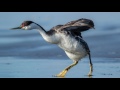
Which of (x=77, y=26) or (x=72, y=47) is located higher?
(x=77, y=26)

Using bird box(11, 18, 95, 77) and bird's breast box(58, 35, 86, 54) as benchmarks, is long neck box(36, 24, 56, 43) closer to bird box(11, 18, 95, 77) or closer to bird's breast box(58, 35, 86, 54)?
bird box(11, 18, 95, 77)

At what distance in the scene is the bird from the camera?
19875mm

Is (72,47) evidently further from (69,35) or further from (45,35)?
(45,35)

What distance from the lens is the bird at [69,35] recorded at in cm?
1988

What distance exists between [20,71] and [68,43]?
976mm

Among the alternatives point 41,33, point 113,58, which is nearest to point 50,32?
point 41,33

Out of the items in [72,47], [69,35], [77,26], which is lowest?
[72,47]

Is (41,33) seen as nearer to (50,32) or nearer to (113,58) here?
(50,32)

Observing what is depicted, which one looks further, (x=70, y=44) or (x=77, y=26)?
(x=77, y=26)

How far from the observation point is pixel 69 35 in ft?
65.4

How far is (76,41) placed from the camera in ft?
65.5

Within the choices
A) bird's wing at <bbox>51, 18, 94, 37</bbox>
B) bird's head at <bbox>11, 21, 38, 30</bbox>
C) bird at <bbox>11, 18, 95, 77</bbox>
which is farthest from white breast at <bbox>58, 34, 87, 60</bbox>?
bird's head at <bbox>11, 21, 38, 30</bbox>

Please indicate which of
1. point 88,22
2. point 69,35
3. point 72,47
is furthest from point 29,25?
point 88,22

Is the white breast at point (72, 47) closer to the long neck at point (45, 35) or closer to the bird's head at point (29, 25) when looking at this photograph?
the long neck at point (45, 35)
